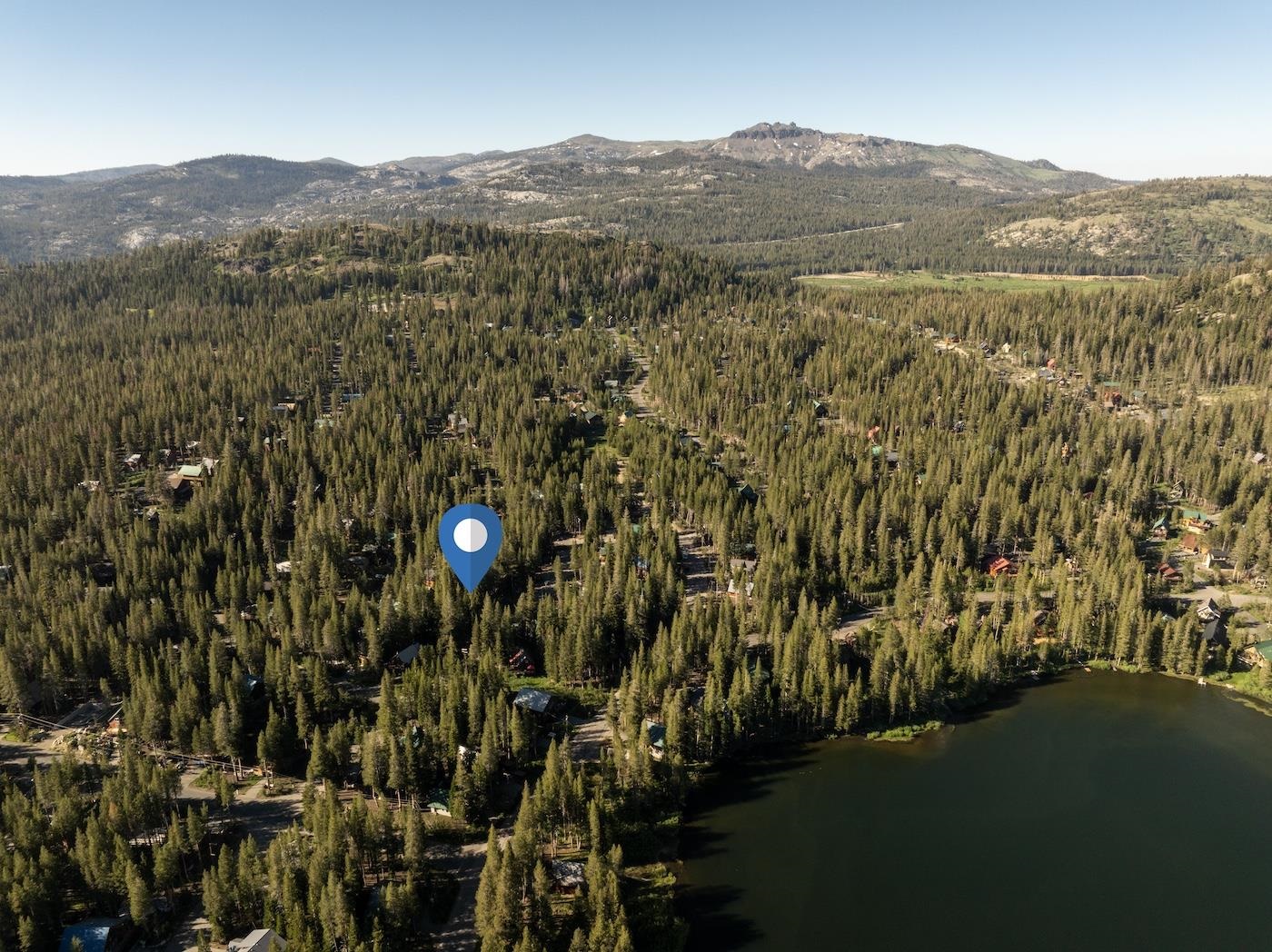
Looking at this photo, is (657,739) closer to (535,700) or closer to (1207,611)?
(535,700)

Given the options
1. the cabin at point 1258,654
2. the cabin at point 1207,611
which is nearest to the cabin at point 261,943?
the cabin at point 1258,654

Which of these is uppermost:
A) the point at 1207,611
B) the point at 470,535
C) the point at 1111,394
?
the point at 1111,394

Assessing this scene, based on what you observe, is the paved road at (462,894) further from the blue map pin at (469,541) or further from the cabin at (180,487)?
the cabin at (180,487)

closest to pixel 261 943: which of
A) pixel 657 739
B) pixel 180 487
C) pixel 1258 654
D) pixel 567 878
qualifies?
pixel 567 878

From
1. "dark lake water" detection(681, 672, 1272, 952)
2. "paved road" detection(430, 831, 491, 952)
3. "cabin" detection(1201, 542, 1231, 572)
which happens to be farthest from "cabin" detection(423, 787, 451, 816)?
"cabin" detection(1201, 542, 1231, 572)

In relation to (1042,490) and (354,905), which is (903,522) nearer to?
(1042,490)

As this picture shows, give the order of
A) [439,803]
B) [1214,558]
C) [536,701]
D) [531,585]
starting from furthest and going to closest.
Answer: [1214,558] → [531,585] → [536,701] → [439,803]

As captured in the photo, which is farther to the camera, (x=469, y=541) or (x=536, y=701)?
(x=469, y=541)
